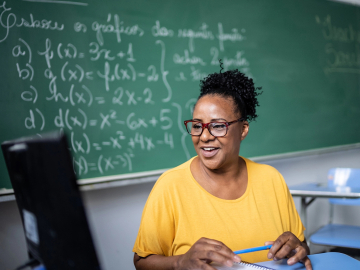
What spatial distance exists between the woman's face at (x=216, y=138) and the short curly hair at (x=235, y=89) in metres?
0.04

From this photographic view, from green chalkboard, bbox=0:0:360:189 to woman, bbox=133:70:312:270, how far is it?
2.81 feet

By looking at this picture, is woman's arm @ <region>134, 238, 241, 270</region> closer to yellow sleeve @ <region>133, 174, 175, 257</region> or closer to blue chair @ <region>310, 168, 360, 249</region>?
yellow sleeve @ <region>133, 174, 175, 257</region>

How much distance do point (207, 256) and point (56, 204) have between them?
0.59 metres

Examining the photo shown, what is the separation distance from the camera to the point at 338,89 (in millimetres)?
3307

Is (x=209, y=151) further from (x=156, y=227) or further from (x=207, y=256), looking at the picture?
(x=207, y=256)

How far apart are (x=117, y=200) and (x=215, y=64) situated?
1.31m

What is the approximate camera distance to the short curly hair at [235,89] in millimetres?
1413

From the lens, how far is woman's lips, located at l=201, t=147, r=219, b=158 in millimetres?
1344

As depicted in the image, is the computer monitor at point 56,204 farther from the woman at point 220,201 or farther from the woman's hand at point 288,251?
the woman's hand at point 288,251

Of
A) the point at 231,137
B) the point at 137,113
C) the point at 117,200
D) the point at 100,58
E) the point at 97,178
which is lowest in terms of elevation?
the point at 117,200

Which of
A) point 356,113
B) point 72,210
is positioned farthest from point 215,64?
point 72,210

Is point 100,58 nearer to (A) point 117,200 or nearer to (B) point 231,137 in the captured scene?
(A) point 117,200

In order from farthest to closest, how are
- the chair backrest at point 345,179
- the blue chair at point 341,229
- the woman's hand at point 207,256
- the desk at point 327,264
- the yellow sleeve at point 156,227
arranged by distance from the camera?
the chair backrest at point 345,179
the blue chair at point 341,229
the yellow sleeve at point 156,227
the desk at point 327,264
the woman's hand at point 207,256

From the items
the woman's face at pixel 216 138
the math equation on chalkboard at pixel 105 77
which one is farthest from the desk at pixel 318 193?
the woman's face at pixel 216 138
